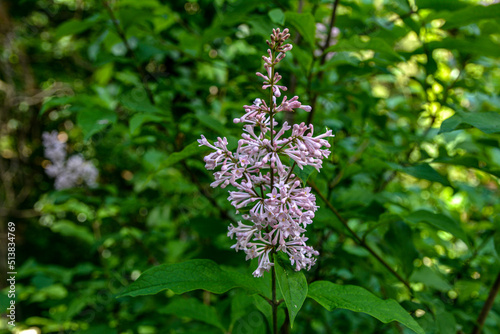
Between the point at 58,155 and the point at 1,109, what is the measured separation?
250 centimetres

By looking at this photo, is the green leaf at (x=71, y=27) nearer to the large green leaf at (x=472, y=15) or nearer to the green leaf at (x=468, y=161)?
the large green leaf at (x=472, y=15)

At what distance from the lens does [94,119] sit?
1.36m

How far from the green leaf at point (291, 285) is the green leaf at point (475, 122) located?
0.54 metres

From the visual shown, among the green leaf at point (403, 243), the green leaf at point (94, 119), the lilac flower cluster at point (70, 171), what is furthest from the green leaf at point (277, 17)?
the lilac flower cluster at point (70, 171)

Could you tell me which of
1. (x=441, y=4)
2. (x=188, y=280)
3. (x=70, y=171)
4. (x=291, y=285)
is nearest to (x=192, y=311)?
(x=188, y=280)

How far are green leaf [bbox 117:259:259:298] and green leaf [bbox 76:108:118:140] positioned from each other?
64 cm

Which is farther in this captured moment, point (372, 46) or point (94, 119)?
point (94, 119)

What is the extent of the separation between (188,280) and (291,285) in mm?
251

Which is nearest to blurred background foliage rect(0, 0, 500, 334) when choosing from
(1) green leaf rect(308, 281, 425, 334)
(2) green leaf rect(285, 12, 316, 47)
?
(2) green leaf rect(285, 12, 316, 47)

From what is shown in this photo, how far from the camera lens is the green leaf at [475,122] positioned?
0.93 metres

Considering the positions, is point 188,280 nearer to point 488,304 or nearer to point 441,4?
point 488,304

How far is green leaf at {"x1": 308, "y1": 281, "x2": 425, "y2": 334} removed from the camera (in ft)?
2.76

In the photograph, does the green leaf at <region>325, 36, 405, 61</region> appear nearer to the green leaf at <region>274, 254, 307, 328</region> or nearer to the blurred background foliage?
the blurred background foliage

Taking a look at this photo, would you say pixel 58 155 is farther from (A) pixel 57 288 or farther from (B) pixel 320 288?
(B) pixel 320 288
